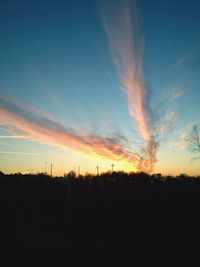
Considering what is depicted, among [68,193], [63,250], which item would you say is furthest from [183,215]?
[68,193]

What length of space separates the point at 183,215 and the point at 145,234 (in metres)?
5.51

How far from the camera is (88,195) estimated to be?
31.3 metres

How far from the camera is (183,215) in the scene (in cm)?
2120

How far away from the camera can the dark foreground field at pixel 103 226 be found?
501 inches

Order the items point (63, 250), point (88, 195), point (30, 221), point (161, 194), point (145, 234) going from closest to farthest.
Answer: point (63, 250) → point (145, 234) → point (30, 221) → point (161, 194) → point (88, 195)

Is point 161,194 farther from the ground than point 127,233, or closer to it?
farther from the ground

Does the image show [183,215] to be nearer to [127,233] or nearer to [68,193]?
[127,233]

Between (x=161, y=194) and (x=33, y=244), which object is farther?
(x=161, y=194)

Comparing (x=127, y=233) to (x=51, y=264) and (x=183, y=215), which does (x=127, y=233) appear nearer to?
(x=183, y=215)

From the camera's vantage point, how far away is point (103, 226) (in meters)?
20.7

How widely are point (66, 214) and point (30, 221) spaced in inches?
158

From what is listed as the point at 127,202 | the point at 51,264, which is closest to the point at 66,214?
the point at 127,202

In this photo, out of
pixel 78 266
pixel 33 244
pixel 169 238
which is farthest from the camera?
pixel 169 238

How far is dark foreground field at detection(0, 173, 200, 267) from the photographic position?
12.7 metres
